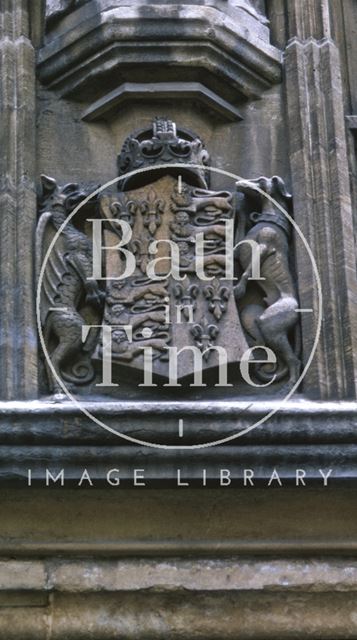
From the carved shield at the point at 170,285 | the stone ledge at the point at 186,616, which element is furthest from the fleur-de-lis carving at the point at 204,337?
the stone ledge at the point at 186,616

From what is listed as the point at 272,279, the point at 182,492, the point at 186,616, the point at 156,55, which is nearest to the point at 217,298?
the point at 272,279

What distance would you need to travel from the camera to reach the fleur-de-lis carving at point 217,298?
8414mm

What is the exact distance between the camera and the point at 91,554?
815 cm

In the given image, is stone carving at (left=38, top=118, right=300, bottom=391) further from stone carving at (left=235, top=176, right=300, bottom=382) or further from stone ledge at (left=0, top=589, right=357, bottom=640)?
stone ledge at (left=0, top=589, right=357, bottom=640)

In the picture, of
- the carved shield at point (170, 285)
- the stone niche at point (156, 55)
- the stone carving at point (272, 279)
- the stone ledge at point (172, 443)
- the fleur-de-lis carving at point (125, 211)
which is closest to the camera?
the stone ledge at point (172, 443)

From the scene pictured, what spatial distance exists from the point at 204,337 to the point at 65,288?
51cm

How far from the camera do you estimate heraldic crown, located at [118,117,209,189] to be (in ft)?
28.3

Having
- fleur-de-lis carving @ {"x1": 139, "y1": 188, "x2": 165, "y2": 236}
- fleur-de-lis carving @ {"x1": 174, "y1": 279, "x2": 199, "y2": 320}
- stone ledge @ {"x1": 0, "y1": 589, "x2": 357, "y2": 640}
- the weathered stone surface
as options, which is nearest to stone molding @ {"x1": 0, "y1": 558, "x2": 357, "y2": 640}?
stone ledge @ {"x1": 0, "y1": 589, "x2": 357, "y2": 640}

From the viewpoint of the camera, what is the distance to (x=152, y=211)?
8.55 m

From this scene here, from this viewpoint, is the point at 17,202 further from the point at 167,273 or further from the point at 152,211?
the point at 167,273

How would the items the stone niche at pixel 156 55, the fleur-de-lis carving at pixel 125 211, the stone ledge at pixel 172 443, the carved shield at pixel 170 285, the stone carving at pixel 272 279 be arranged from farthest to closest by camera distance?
the stone niche at pixel 156 55 < the fleur-de-lis carving at pixel 125 211 < the stone carving at pixel 272 279 < the carved shield at pixel 170 285 < the stone ledge at pixel 172 443

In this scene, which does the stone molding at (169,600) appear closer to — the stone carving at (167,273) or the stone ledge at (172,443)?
the stone ledge at (172,443)

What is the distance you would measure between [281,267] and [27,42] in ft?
4.10

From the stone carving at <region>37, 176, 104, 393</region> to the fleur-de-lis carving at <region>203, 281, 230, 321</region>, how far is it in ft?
1.18
